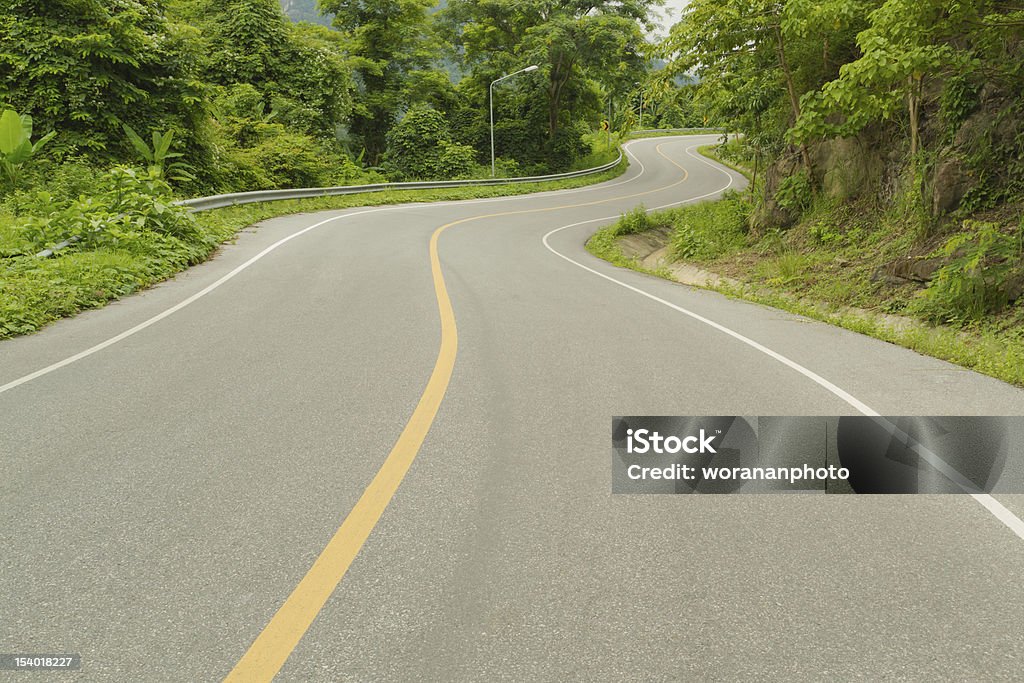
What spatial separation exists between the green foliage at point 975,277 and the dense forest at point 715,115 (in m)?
0.03

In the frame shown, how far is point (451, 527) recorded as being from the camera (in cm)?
362

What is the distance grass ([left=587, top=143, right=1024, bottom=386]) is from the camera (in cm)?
802

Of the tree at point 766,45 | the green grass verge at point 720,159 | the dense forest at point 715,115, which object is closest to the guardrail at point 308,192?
the dense forest at point 715,115

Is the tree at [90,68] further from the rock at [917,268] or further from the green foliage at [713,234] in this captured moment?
the rock at [917,268]

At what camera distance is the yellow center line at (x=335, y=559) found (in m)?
2.63

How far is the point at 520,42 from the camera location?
4684 centimetres

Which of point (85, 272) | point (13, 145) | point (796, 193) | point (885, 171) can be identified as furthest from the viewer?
point (796, 193)

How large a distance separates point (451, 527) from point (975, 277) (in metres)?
8.71

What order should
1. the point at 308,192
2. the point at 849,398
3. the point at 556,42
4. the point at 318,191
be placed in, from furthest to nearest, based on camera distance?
1. the point at 556,42
2. the point at 318,191
3. the point at 308,192
4. the point at 849,398

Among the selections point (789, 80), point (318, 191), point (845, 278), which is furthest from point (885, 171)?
point (318, 191)

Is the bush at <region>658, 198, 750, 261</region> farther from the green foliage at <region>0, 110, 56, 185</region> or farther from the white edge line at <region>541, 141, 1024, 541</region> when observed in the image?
the green foliage at <region>0, 110, 56, 185</region>

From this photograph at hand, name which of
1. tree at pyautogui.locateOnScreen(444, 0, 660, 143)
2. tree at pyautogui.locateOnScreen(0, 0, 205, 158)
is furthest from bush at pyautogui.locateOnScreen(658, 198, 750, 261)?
tree at pyautogui.locateOnScreen(444, 0, 660, 143)

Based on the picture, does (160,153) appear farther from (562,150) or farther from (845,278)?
(562,150)

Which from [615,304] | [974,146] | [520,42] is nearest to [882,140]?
[974,146]
